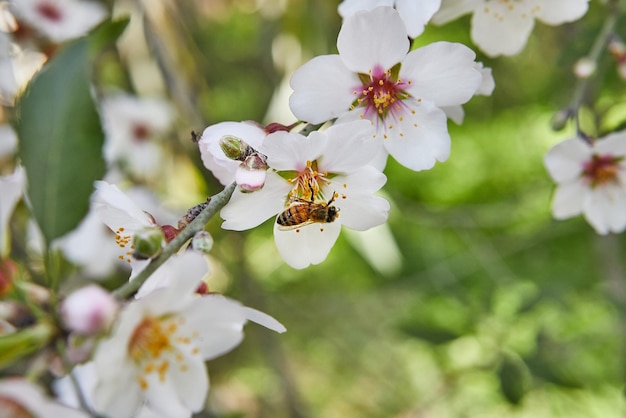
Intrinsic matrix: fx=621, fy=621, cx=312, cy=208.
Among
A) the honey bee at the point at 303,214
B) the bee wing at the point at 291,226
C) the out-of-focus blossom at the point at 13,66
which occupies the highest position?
the honey bee at the point at 303,214

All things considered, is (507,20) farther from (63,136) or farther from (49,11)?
(49,11)

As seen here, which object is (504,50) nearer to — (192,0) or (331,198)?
(331,198)

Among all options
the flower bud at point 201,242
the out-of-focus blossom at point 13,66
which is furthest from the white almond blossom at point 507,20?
the out-of-focus blossom at point 13,66

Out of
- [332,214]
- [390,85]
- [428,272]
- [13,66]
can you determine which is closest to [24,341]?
[332,214]

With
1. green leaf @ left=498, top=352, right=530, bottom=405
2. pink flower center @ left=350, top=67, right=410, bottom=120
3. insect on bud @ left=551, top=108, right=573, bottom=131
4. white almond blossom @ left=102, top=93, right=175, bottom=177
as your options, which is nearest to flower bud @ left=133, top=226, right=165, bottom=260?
pink flower center @ left=350, top=67, right=410, bottom=120

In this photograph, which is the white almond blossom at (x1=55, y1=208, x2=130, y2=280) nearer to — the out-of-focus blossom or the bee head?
the out-of-focus blossom

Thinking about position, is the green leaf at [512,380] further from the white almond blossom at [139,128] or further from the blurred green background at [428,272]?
the white almond blossom at [139,128]
